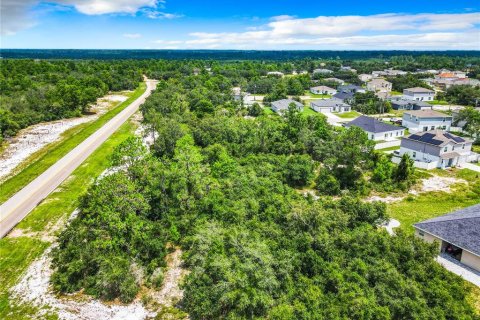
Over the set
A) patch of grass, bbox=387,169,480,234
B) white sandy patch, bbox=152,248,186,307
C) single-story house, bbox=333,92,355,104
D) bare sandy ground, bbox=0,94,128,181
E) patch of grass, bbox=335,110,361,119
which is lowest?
white sandy patch, bbox=152,248,186,307

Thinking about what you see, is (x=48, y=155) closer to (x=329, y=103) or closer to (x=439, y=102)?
(x=329, y=103)

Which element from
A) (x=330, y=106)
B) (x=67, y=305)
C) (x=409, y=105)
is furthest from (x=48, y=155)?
(x=409, y=105)

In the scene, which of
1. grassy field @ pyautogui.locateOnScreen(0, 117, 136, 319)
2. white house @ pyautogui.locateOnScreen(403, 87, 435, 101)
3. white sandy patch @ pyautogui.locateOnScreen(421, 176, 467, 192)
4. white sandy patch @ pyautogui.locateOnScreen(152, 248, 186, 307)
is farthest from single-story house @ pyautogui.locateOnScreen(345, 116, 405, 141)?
white house @ pyautogui.locateOnScreen(403, 87, 435, 101)

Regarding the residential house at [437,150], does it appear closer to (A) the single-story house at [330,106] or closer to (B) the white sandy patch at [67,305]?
(A) the single-story house at [330,106]

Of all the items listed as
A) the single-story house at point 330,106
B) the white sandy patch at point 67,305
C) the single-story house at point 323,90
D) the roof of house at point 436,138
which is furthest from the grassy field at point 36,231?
the single-story house at point 323,90

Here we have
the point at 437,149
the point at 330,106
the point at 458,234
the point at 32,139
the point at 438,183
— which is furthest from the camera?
the point at 330,106

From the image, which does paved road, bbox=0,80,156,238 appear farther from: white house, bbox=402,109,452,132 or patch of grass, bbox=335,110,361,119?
white house, bbox=402,109,452,132

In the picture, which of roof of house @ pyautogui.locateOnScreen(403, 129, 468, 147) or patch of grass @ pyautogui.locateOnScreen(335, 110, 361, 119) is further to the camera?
patch of grass @ pyautogui.locateOnScreen(335, 110, 361, 119)
